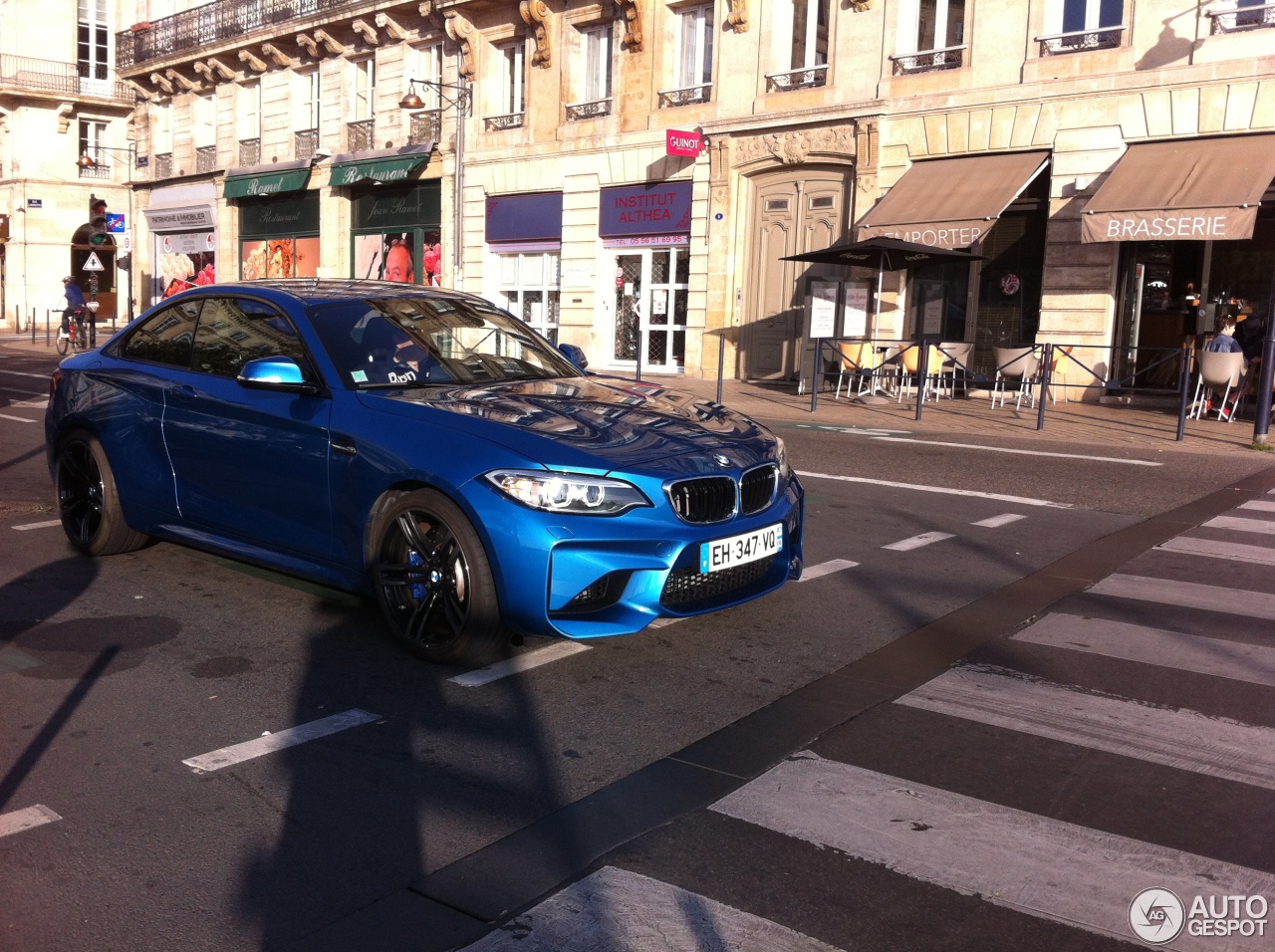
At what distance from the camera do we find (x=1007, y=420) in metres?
15.9

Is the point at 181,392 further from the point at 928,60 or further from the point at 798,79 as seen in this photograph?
the point at 798,79

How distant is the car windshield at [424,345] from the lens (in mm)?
5383

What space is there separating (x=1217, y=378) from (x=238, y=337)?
44.0 ft

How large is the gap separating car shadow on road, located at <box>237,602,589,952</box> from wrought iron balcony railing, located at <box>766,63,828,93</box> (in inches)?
752

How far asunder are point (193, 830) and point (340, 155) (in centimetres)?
3036

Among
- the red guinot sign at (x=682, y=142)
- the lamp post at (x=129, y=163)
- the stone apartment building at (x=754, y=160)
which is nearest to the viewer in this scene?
the stone apartment building at (x=754, y=160)

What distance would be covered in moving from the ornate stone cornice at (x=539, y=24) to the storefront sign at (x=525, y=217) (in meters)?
2.92

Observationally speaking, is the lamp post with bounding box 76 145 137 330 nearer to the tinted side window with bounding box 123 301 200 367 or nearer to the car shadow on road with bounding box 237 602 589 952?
the tinted side window with bounding box 123 301 200 367

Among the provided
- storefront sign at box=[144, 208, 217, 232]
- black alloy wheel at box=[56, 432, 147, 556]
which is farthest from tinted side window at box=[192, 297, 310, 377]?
storefront sign at box=[144, 208, 217, 232]

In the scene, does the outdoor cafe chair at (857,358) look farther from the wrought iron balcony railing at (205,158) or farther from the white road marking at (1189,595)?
the wrought iron balcony railing at (205,158)

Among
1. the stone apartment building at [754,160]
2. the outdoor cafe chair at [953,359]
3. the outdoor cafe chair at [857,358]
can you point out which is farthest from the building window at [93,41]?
the outdoor cafe chair at [953,359]

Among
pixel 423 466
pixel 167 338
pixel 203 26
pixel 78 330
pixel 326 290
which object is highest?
pixel 203 26

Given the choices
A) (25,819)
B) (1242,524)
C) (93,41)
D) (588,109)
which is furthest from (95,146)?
(25,819)

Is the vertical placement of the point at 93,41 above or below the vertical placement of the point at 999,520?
above
